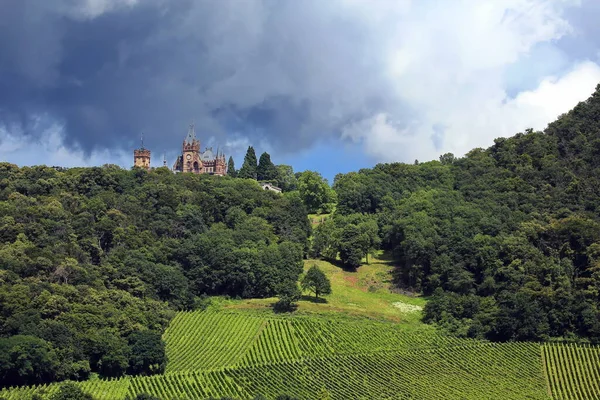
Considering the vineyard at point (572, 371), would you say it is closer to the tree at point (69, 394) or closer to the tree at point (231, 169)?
the tree at point (69, 394)

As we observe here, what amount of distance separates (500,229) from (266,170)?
5719 cm

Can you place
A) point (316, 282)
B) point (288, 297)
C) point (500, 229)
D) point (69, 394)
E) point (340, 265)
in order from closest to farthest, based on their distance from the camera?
point (69, 394) → point (288, 297) → point (316, 282) → point (500, 229) → point (340, 265)

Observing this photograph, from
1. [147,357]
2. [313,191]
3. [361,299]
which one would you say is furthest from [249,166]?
[147,357]

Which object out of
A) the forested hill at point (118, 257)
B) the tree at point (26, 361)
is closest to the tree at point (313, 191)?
the forested hill at point (118, 257)

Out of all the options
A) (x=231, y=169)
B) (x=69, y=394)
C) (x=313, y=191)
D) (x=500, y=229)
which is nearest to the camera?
(x=69, y=394)

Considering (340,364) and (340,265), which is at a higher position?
(340,265)

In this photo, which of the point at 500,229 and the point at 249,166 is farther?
the point at 249,166

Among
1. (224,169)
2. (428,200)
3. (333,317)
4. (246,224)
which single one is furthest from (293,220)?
(224,169)

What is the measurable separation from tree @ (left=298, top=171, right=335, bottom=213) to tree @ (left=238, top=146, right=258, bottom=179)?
16.3 metres

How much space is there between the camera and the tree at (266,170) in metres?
142

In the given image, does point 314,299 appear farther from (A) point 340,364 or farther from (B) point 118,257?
(B) point 118,257

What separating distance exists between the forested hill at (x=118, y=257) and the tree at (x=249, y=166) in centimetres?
2166

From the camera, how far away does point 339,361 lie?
68.1 m

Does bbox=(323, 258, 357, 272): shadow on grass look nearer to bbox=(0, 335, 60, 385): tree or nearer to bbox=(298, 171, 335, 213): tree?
bbox=(298, 171, 335, 213): tree
